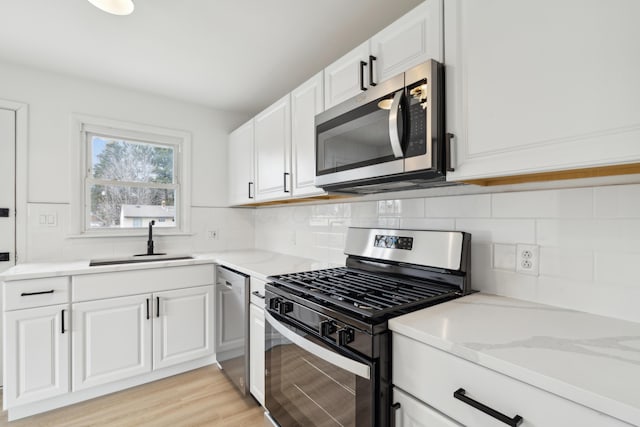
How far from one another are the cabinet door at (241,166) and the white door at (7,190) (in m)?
1.57

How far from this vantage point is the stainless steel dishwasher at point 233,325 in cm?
191

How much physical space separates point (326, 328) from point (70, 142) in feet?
8.33

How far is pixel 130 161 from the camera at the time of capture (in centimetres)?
268

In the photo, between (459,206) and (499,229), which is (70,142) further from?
(499,229)

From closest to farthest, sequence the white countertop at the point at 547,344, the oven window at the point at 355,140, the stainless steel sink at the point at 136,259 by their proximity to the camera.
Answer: the white countertop at the point at 547,344 → the oven window at the point at 355,140 → the stainless steel sink at the point at 136,259

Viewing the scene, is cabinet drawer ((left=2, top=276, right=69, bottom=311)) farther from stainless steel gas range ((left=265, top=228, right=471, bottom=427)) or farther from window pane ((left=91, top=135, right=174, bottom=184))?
stainless steel gas range ((left=265, top=228, right=471, bottom=427))

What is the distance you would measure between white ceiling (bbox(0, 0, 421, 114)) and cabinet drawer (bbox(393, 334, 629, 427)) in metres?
1.62

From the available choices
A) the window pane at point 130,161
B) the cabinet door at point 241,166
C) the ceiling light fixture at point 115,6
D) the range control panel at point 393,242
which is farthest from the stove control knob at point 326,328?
the window pane at point 130,161

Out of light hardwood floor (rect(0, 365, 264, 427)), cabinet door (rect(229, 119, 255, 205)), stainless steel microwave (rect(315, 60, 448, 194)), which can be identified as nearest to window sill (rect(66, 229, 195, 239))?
cabinet door (rect(229, 119, 255, 205))

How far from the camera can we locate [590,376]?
63 centimetres

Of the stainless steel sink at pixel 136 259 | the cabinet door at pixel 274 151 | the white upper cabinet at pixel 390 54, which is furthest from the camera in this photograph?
the stainless steel sink at pixel 136 259

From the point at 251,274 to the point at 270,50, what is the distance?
1.45m

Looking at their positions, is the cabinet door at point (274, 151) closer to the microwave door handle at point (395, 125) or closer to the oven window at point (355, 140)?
the oven window at point (355, 140)

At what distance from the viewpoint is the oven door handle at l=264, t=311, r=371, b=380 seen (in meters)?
0.98
